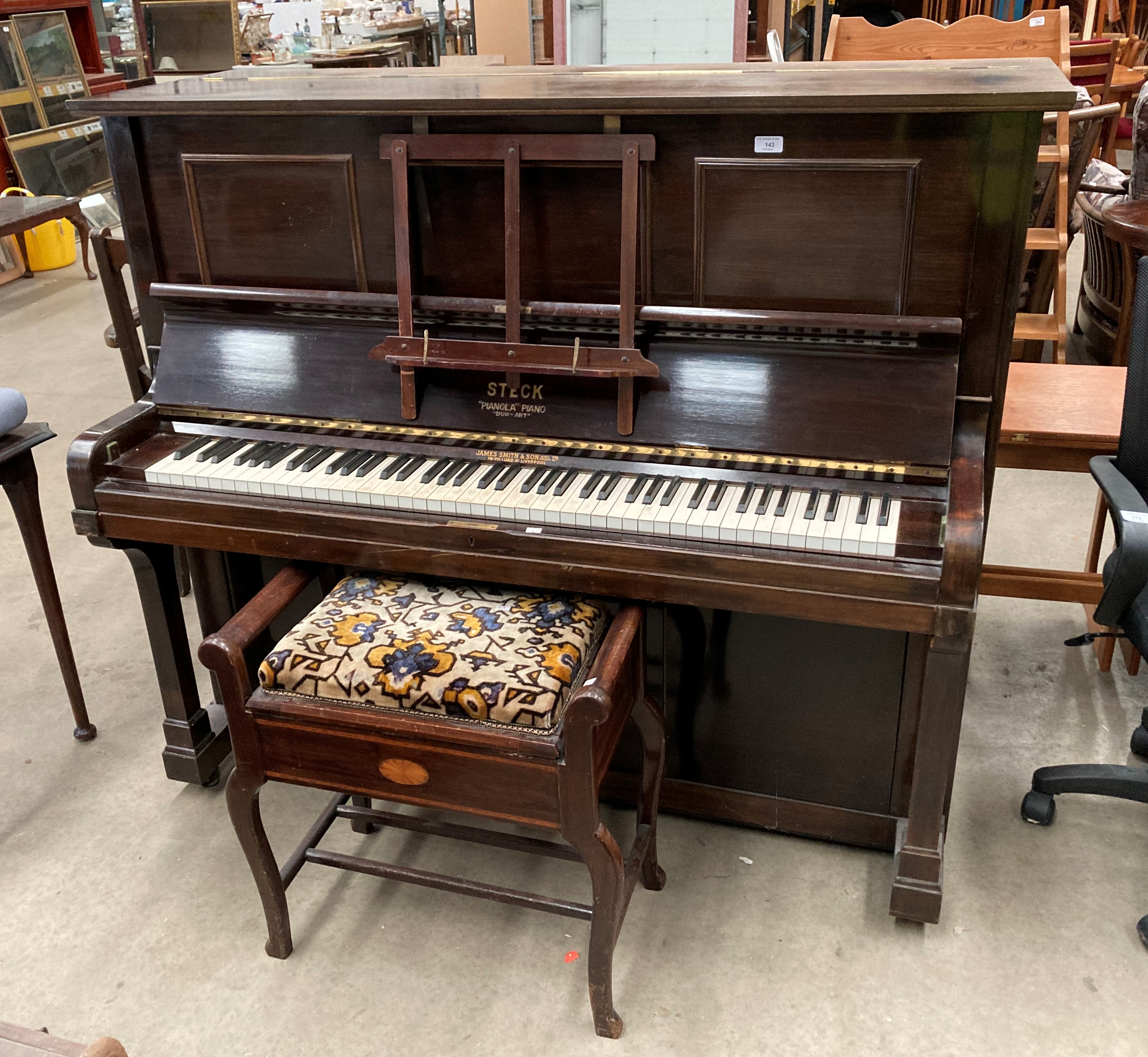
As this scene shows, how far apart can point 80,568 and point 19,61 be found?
4.79 m

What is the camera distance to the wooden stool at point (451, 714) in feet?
5.40

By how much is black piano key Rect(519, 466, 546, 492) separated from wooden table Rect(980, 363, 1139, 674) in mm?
1038

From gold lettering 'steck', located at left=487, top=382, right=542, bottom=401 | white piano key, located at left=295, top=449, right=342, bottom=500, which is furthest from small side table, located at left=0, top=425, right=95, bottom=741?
gold lettering 'steck', located at left=487, top=382, right=542, bottom=401

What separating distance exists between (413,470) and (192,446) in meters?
0.49

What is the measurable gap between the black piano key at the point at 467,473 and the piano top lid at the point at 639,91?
62cm

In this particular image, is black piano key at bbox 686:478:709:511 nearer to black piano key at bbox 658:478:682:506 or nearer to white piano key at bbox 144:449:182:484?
black piano key at bbox 658:478:682:506

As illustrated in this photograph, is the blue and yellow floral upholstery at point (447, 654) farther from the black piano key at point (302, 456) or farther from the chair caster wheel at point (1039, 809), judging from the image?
the chair caster wheel at point (1039, 809)

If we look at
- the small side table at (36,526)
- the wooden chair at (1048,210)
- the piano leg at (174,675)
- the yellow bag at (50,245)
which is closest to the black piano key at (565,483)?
the piano leg at (174,675)

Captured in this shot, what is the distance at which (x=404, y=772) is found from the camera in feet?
5.68

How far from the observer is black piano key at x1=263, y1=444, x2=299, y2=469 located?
2041 millimetres

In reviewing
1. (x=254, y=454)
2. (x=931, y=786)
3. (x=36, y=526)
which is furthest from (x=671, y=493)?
(x=36, y=526)

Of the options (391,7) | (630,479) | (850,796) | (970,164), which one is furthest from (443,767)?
(391,7)

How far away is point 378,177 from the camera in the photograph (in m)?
2.01

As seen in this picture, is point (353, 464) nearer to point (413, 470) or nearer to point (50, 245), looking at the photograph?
point (413, 470)
